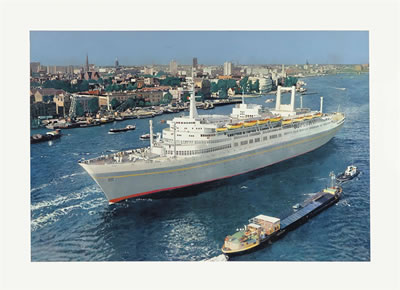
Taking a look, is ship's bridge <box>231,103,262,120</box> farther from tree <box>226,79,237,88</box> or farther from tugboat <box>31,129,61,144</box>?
tugboat <box>31,129,61,144</box>

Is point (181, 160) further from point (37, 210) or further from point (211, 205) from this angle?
point (37, 210)

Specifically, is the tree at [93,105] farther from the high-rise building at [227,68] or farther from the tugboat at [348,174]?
the tugboat at [348,174]

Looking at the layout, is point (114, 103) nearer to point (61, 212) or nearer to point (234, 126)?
point (234, 126)

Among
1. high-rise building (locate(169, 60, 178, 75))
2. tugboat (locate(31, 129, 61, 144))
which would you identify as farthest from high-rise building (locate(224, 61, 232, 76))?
tugboat (locate(31, 129, 61, 144))

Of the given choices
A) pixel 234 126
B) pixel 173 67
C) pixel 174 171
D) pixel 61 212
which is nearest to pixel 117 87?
pixel 173 67

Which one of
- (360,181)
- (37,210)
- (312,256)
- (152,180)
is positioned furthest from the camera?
(360,181)

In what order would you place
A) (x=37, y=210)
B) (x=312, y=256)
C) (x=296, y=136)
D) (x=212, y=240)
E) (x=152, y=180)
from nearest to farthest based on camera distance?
1. (x=312, y=256)
2. (x=212, y=240)
3. (x=37, y=210)
4. (x=152, y=180)
5. (x=296, y=136)
